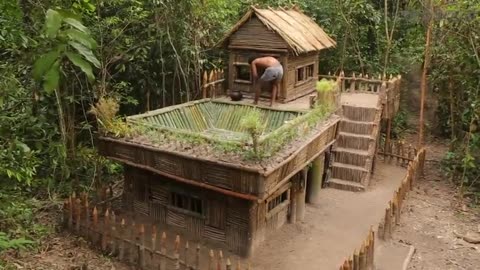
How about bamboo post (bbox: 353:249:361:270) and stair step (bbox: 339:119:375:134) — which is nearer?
bamboo post (bbox: 353:249:361:270)

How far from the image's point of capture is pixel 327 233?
9914 mm

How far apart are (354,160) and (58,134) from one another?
771 centimetres

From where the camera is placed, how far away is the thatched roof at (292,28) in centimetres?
1151

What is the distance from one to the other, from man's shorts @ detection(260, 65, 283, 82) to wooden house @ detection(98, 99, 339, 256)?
804mm

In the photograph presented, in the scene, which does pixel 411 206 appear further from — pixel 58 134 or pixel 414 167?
pixel 58 134

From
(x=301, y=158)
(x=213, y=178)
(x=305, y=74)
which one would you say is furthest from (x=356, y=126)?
(x=213, y=178)

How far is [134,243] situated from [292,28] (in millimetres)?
7092

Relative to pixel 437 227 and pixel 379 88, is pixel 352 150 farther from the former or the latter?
pixel 437 227

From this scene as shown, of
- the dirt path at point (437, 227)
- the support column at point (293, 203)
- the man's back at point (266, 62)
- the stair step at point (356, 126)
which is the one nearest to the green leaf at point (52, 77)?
the support column at point (293, 203)

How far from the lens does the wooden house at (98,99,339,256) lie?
7.61m

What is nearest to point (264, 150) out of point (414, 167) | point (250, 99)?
point (250, 99)

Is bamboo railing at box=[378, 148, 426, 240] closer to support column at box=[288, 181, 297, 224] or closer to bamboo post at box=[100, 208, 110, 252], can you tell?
support column at box=[288, 181, 297, 224]

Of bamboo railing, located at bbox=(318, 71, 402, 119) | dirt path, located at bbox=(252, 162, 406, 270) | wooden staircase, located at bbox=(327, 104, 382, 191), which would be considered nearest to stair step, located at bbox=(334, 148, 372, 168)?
wooden staircase, located at bbox=(327, 104, 382, 191)

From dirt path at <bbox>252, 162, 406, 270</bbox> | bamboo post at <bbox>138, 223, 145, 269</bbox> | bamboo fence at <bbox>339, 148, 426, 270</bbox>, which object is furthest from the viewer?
dirt path at <bbox>252, 162, 406, 270</bbox>
